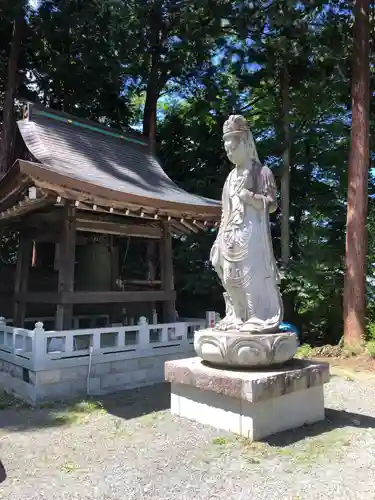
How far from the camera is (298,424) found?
4785 millimetres

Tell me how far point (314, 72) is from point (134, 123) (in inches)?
279

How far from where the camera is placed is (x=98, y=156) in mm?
9680

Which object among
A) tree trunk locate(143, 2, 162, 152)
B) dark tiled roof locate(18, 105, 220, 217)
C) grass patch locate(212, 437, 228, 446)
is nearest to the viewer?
grass patch locate(212, 437, 228, 446)

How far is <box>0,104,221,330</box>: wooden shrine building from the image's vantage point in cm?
714

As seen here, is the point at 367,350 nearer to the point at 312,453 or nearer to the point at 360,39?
the point at 312,453

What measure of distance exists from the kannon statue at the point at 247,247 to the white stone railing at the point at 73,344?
2.85 meters

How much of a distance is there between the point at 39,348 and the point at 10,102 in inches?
302

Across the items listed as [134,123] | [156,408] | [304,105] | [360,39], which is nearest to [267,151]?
[304,105]

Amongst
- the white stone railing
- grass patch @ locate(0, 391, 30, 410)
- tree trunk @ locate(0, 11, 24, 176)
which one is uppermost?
tree trunk @ locate(0, 11, 24, 176)

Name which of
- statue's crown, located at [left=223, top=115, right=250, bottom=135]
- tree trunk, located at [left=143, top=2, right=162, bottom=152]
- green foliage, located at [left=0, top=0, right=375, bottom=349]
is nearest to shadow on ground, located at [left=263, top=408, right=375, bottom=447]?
statue's crown, located at [left=223, top=115, right=250, bottom=135]

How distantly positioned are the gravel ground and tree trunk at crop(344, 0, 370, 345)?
4978 millimetres

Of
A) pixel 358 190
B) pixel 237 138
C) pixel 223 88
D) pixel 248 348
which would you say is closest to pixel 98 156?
pixel 237 138

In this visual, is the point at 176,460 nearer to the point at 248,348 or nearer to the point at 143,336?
the point at 248,348

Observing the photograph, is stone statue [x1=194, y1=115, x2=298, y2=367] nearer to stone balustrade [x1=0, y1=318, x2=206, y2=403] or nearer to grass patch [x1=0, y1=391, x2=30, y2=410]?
stone balustrade [x1=0, y1=318, x2=206, y2=403]
